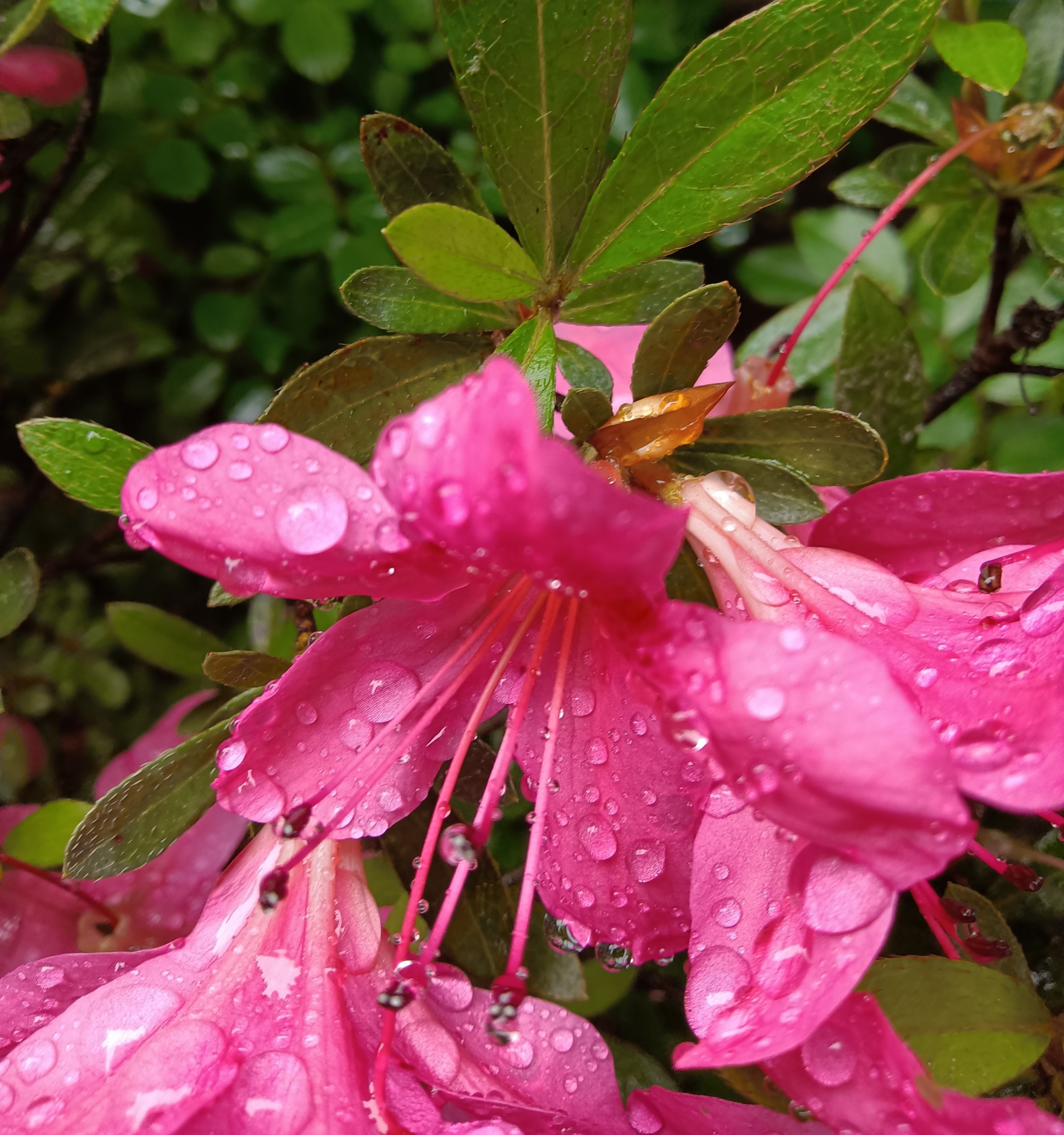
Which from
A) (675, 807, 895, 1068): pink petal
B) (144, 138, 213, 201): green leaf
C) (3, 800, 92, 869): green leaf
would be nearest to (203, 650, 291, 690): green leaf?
(3, 800, 92, 869): green leaf

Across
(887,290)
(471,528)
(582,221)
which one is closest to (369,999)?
(471,528)

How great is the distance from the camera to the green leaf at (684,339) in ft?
2.06

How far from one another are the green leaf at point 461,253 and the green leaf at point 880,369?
0.45 m

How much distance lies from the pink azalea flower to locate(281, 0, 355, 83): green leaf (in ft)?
3.28

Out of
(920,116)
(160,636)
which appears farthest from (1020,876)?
(160,636)

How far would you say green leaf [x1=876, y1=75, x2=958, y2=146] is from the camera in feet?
3.21

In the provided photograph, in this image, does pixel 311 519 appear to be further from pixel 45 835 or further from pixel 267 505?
pixel 45 835

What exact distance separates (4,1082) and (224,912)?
16cm

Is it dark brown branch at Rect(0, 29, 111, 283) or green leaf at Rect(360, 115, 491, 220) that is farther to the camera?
dark brown branch at Rect(0, 29, 111, 283)

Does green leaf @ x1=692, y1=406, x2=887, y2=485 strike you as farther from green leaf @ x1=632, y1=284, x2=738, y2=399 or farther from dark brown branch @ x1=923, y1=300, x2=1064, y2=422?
dark brown branch @ x1=923, y1=300, x2=1064, y2=422

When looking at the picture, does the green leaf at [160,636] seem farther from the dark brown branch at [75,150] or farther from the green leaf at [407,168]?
the green leaf at [407,168]

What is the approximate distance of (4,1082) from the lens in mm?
568

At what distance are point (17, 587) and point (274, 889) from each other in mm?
497

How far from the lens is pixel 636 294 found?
0.77 m
